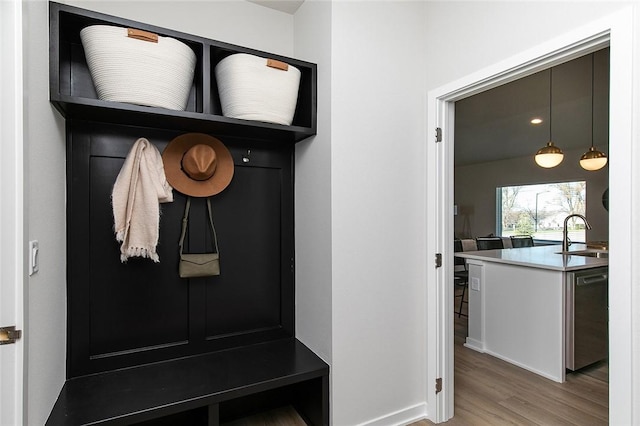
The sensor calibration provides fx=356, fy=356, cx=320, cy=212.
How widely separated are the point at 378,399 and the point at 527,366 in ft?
5.38

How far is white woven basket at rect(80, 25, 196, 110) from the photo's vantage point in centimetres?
150

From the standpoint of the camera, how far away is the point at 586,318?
9.46ft

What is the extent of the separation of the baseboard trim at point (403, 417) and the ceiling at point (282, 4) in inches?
97.7

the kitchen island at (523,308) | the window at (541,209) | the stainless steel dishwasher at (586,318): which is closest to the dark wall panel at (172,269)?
the kitchen island at (523,308)

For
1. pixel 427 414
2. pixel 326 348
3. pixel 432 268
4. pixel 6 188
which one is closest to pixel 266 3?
pixel 6 188

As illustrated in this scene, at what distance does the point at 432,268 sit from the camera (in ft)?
6.99

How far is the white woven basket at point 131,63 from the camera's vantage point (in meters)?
1.50

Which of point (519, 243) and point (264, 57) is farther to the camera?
point (519, 243)

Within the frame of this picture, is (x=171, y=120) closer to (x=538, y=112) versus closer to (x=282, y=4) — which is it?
(x=282, y=4)

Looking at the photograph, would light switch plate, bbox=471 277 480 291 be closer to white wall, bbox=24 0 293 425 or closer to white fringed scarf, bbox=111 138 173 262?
white fringed scarf, bbox=111 138 173 262

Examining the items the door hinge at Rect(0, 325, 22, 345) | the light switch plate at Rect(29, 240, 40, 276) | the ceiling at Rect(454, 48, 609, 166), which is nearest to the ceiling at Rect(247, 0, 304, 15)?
the light switch plate at Rect(29, 240, 40, 276)

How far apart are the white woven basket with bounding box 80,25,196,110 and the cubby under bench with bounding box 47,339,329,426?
1.31m

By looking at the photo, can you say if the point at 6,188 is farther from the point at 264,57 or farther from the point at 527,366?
the point at 527,366

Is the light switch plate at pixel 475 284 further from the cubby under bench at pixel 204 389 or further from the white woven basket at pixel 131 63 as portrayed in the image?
the white woven basket at pixel 131 63
